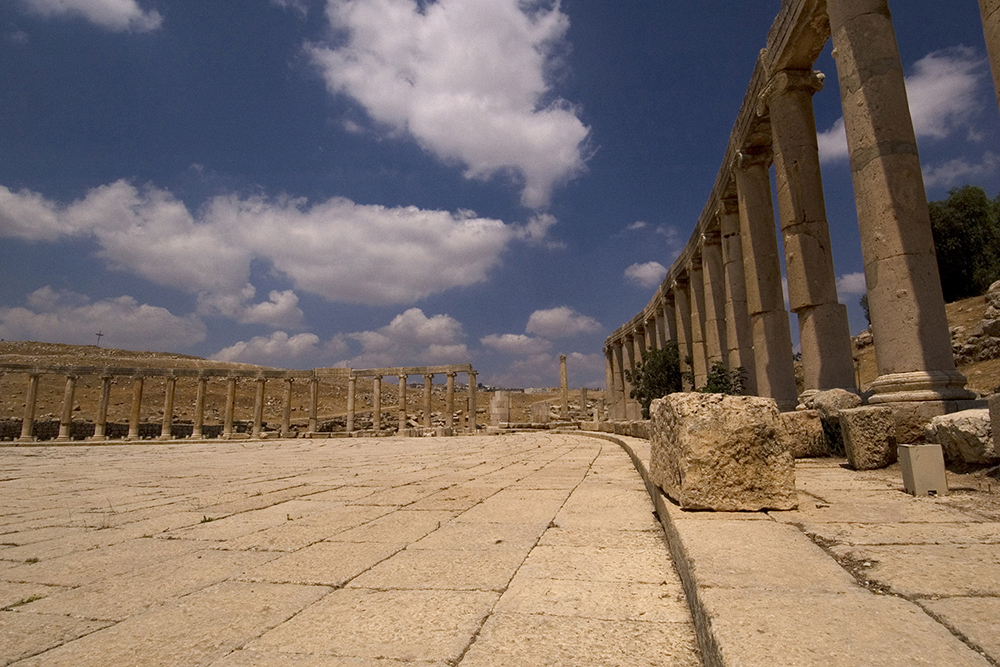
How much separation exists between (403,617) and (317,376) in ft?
110

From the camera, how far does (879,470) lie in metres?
5.30

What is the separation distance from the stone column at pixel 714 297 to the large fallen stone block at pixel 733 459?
12811 millimetres

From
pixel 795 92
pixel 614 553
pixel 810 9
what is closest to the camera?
pixel 614 553

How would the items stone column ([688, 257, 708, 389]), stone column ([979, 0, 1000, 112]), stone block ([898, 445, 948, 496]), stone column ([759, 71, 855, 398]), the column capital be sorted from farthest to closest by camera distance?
stone column ([688, 257, 708, 389]) < the column capital < stone column ([759, 71, 855, 398]) < stone column ([979, 0, 1000, 112]) < stone block ([898, 445, 948, 496])

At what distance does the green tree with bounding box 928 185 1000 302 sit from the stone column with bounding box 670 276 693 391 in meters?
20.3

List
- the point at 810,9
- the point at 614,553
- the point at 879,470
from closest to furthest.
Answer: the point at 614,553, the point at 879,470, the point at 810,9

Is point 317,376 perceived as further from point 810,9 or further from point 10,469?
point 810,9

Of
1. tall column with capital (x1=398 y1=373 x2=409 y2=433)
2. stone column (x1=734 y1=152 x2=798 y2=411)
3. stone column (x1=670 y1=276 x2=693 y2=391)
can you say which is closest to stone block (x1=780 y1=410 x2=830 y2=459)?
stone column (x1=734 y1=152 x2=798 y2=411)

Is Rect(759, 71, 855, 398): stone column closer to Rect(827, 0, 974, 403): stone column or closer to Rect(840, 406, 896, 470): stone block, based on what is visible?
Rect(827, 0, 974, 403): stone column

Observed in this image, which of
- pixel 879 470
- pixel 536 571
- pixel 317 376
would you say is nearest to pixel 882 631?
pixel 536 571

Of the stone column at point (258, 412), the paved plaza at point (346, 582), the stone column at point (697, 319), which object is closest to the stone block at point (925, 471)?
the paved plaza at point (346, 582)

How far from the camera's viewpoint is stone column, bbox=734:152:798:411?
11.1m

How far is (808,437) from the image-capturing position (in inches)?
263

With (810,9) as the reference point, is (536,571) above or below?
below
